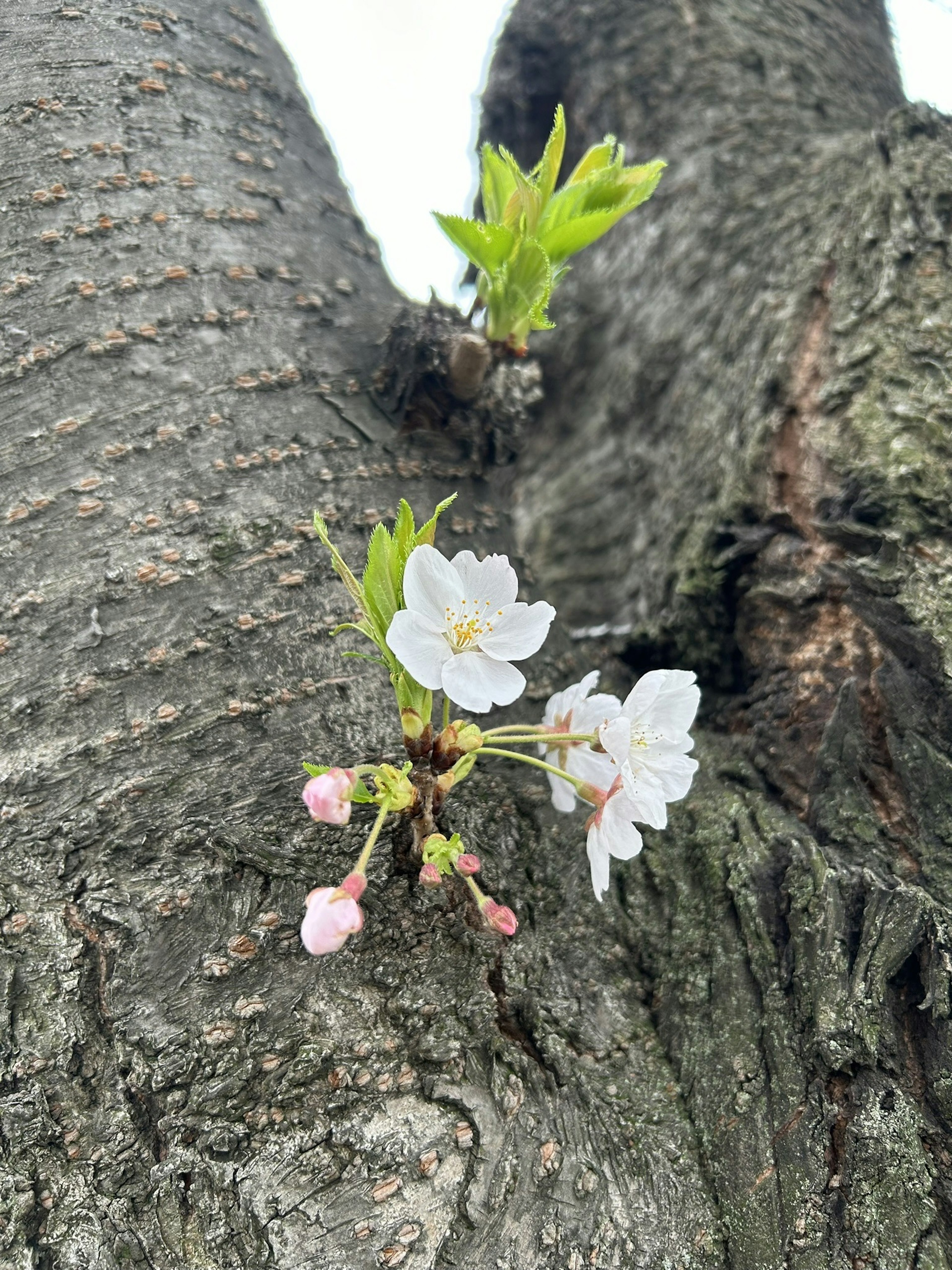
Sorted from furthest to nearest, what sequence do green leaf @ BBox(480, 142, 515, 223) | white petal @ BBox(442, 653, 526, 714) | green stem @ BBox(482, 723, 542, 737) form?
1. green leaf @ BBox(480, 142, 515, 223)
2. green stem @ BBox(482, 723, 542, 737)
3. white petal @ BBox(442, 653, 526, 714)

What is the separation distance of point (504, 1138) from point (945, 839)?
695 millimetres

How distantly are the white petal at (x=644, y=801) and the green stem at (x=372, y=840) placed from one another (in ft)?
0.96

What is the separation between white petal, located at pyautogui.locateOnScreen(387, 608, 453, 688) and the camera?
954 mm

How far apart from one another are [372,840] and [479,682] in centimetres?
22

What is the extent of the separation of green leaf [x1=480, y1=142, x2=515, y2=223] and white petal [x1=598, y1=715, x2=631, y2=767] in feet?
2.89

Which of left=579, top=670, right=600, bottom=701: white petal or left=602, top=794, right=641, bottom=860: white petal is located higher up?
left=579, top=670, right=600, bottom=701: white petal

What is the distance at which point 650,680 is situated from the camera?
110 cm

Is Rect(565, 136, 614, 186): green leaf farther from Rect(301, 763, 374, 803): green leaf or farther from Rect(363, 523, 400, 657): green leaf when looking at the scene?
Rect(301, 763, 374, 803): green leaf

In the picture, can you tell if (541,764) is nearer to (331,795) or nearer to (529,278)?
(331,795)

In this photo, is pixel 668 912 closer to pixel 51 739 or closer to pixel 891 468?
pixel 891 468

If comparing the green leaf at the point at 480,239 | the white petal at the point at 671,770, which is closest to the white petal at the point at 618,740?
the white petal at the point at 671,770

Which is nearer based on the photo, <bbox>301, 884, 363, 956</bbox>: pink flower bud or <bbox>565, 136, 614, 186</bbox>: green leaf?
<bbox>301, 884, 363, 956</bbox>: pink flower bud

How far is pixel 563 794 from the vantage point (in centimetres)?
123

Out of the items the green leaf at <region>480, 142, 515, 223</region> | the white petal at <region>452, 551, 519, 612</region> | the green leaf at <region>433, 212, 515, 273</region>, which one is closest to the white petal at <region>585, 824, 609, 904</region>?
the white petal at <region>452, 551, 519, 612</region>
